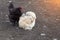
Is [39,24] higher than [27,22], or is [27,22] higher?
[27,22]

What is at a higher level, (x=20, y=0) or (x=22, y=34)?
(x=20, y=0)

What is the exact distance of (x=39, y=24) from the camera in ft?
22.5

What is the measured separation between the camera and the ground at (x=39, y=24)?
6.25m

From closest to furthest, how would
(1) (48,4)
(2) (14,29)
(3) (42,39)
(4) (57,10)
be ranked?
1. (3) (42,39)
2. (2) (14,29)
3. (4) (57,10)
4. (1) (48,4)

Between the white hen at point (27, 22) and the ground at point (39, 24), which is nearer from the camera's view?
the ground at point (39, 24)

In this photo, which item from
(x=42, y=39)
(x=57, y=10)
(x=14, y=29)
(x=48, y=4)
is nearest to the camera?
(x=42, y=39)

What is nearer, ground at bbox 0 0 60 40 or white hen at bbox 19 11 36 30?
ground at bbox 0 0 60 40

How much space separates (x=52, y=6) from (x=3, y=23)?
→ 6.93 ft

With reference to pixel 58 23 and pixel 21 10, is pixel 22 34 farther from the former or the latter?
pixel 58 23

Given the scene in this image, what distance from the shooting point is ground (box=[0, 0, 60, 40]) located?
20.5 feet

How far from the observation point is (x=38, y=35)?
6293mm

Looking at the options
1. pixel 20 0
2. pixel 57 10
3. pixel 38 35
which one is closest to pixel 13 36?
pixel 38 35

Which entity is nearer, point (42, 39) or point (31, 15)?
point (42, 39)

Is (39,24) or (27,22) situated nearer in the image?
(27,22)
